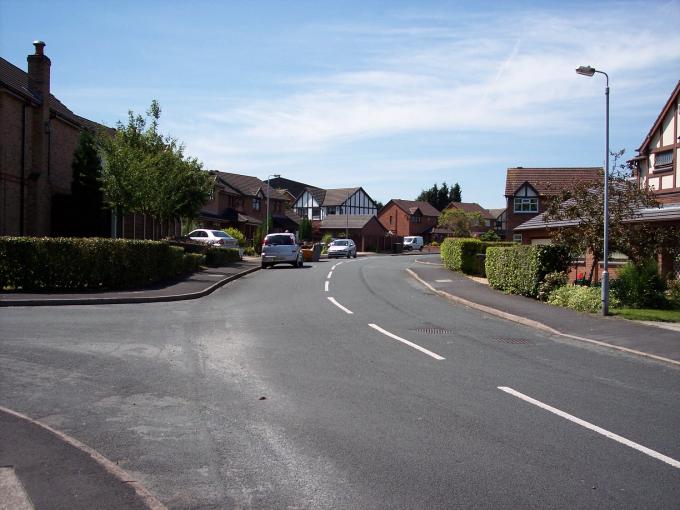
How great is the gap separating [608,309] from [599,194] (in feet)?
14.1

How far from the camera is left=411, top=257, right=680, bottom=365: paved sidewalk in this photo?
11297mm

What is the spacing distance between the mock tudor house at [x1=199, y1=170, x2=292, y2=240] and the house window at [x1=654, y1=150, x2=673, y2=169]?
33584 mm

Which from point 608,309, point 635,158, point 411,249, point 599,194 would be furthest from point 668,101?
point 411,249

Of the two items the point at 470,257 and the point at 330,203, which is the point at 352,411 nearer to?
the point at 470,257

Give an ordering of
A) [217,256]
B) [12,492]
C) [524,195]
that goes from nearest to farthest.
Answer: [12,492]
[217,256]
[524,195]

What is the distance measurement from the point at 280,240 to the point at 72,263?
55.2ft

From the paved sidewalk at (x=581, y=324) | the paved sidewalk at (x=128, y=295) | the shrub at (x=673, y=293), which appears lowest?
the paved sidewalk at (x=581, y=324)

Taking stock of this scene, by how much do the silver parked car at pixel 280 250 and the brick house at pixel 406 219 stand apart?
215ft

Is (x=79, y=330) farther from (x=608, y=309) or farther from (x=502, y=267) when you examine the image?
(x=502, y=267)

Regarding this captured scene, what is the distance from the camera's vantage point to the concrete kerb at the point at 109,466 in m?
4.28

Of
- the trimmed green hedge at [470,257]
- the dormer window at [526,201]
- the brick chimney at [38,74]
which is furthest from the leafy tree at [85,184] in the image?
the dormer window at [526,201]

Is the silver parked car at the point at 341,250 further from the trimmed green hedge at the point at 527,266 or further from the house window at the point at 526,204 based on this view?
the trimmed green hedge at the point at 527,266

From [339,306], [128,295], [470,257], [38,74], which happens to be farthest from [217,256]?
[339,306]

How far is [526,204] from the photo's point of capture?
5544cm
